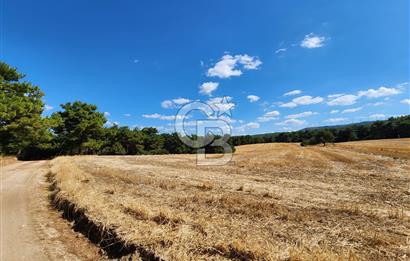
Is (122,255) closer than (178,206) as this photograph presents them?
Yes

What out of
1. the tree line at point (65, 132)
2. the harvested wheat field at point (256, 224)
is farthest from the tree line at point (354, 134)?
the harvested wheat field at point (256, 224)

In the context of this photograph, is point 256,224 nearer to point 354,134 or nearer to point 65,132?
point 65,132

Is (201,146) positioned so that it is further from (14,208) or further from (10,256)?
(10,256)

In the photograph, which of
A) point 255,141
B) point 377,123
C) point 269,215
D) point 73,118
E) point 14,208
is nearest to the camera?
point 269,215

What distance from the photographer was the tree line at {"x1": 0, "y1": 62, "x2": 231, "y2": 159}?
92.2ft

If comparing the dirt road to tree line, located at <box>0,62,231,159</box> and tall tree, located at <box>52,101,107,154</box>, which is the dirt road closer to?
tree line, located at <box>0,62,231,159</box>

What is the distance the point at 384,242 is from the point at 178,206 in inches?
187

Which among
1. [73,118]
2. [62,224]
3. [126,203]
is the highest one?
[73,118]

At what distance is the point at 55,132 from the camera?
44.5m

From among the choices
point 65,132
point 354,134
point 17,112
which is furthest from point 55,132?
point 354,134

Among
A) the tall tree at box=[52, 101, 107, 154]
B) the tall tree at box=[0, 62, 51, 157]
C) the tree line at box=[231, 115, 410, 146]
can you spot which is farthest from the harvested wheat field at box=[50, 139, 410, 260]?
the tree line at box=[231, 115, 410, 146]

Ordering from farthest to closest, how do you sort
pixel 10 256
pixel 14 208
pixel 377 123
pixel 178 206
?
pixel 377 123, pixel 14 208, pixel 178 206, pixel 10 256

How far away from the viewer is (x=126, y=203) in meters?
7.03

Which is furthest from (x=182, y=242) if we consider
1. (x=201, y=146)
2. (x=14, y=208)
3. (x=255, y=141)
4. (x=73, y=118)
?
(x=255, y=141)
